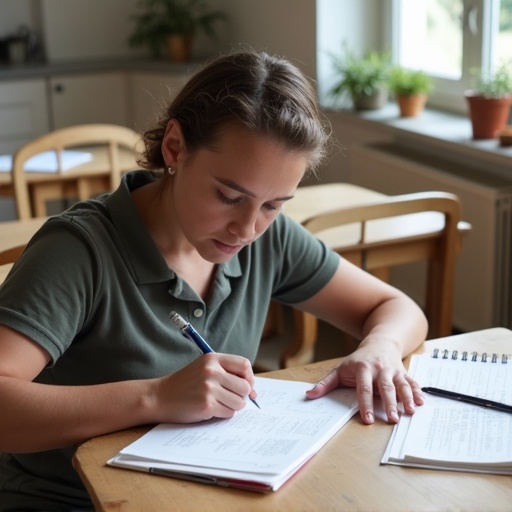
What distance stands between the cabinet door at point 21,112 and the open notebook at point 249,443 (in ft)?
13.1

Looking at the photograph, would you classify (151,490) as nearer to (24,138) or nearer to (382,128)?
(382,128)

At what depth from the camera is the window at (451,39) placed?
3.39 m

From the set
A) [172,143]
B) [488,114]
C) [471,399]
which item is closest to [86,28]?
[488,114]

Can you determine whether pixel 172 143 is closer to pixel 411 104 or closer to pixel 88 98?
pixel 411 104

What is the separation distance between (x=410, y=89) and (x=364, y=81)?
0.78 feet

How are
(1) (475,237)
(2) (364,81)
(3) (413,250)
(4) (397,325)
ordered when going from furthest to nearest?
(2) (364,81) < (1) (475,237) < (3) (413,250) < (4) (397,325)

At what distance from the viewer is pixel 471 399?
124 centimetres

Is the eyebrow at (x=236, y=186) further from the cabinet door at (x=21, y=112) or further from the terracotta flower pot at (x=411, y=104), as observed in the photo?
the cabinet door at (x=21, y=112)

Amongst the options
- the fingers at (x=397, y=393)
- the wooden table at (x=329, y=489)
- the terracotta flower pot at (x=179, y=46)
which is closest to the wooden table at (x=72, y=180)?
the terracotta flower pot at (x=179, y=46)

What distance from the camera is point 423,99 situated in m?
3.66

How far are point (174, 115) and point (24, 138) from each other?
384cm

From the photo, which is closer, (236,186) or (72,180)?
(236,186)

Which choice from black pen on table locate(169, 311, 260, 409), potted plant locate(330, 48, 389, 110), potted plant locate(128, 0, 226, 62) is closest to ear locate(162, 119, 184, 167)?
black pen on table locate(169, 311, 260, 409)

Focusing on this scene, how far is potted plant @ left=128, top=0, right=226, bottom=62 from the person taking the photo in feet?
16.1
